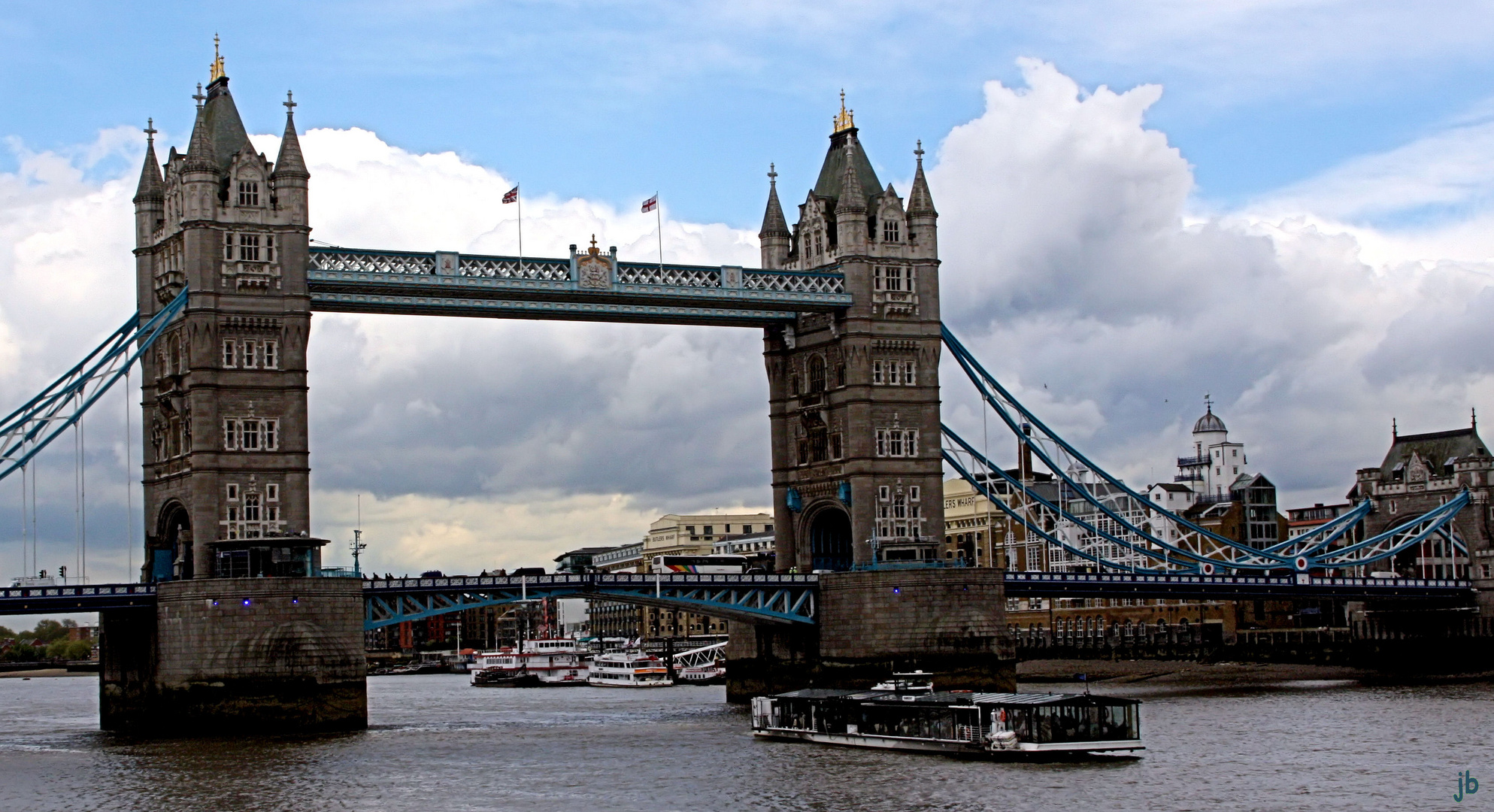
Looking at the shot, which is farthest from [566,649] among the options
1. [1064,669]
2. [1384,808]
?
[1384,808]

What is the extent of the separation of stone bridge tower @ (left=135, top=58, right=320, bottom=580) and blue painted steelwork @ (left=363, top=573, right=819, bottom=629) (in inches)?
163

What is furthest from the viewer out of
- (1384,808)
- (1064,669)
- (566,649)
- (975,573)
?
(566,649)

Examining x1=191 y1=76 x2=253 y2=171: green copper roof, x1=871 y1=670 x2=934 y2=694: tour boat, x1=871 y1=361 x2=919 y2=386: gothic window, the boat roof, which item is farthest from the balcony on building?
x1=871 y1=361 x2=919 y2=386: gothic window

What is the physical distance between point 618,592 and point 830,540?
1705cm

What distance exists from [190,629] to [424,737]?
1084 cm

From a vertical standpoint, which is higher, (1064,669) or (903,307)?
(903,307)

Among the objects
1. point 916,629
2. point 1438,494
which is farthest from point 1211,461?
point 916,629

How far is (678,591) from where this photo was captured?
3893 inches

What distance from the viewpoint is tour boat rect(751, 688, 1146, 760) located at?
230ft

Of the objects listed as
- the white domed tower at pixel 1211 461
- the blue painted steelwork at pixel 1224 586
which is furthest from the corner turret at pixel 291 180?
the white domed tower at pixel 1211 461

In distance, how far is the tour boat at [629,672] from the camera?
157 meters

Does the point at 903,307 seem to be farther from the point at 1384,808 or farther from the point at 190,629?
the point at 1384,808

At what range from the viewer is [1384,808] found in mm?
57094

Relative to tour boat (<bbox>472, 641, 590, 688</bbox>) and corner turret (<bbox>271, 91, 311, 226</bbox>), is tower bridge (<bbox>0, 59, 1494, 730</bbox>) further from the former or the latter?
tour boat (<bbox>472, 641, 590, 688</bbox>)
